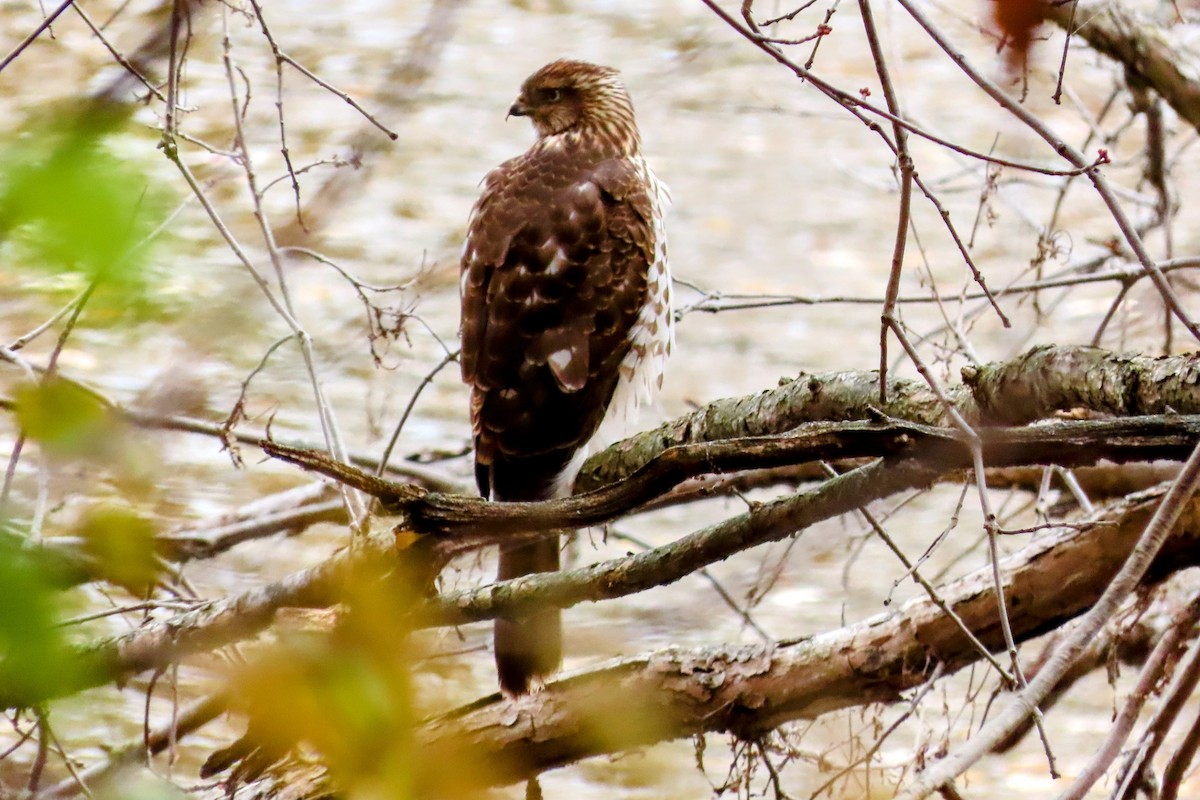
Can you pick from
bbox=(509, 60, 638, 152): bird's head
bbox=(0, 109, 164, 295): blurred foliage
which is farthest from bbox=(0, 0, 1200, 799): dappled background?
bbox=(509, 60, 638, 152): bird's head

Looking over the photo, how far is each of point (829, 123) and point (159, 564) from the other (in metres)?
6.75

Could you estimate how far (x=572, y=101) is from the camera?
11.8ft

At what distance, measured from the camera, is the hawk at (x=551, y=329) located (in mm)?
2809

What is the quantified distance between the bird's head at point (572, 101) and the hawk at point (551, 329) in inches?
15.0

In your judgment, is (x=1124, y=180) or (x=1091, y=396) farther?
(x=1124, y=180)

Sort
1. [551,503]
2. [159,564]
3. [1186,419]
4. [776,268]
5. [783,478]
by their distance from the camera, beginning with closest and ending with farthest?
[159,564] < [1186,419] < [551,503] < [783,478] < [776,268]

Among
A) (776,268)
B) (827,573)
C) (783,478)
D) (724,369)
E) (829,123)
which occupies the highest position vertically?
(829,123)

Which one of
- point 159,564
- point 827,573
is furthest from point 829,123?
point 159,564

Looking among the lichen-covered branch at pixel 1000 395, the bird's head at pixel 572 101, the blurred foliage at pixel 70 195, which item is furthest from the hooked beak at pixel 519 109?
the blurred foliage at pixel 70 195

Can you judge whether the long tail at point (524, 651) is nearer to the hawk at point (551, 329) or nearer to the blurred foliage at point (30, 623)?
the hawk at point (551, 329)

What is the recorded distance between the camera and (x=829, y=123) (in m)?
7.37

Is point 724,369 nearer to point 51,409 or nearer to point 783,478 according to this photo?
point 783,478

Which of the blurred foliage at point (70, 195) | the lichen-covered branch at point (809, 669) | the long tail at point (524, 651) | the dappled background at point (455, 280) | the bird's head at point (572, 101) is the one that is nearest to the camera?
the blurred foliage at point (70, 195)

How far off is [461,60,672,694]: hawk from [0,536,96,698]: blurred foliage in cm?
185
